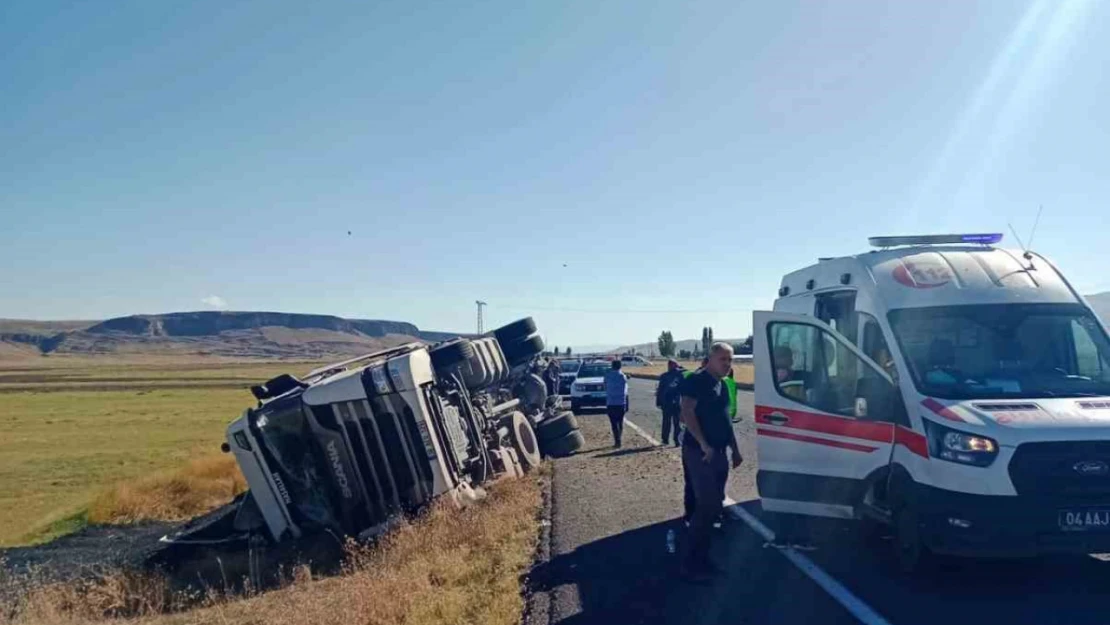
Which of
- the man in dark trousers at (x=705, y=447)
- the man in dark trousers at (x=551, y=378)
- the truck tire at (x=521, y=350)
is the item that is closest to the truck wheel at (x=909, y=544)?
the man in dark trousers at (x=705, y=447)

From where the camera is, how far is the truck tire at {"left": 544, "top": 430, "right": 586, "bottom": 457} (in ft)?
58.3

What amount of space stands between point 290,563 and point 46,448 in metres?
22.4

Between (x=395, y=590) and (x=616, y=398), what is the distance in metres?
10.9

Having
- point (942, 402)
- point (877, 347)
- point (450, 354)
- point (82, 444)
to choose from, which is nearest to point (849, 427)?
point (877, 347)

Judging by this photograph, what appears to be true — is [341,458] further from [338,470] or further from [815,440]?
[815,440]

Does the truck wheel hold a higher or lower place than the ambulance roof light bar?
lower

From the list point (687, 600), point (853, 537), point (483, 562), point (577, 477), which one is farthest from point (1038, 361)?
point (577, 477)

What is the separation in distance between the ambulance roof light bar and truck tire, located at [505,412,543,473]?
7.87 metres

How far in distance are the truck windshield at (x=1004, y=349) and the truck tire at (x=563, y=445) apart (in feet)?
34.7

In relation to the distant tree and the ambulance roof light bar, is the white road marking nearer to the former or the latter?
the ambulance roof light bar

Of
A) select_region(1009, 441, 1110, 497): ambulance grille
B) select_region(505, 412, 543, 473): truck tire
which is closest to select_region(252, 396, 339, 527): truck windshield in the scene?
select_region(505, 412, 543, 473): truck tire

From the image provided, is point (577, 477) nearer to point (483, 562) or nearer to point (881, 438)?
point (483, 562)

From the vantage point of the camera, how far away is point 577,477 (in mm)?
14289

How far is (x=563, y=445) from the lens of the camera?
17.9m
